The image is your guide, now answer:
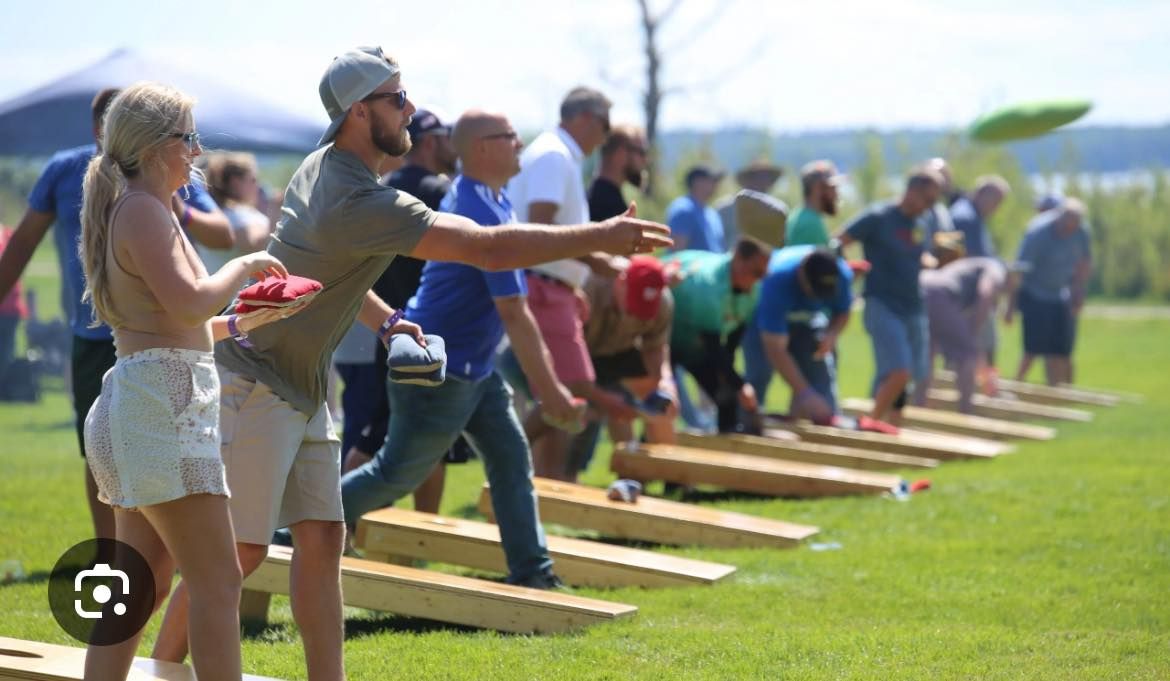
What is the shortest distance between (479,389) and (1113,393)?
1401 cm

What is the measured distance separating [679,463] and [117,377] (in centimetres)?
585

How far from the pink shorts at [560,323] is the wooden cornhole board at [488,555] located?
138 cm

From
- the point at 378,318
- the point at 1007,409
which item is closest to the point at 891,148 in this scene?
the point at 1007,409

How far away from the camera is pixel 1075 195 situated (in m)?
43.8

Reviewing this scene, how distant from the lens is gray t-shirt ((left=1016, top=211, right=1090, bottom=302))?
17984 millimetres

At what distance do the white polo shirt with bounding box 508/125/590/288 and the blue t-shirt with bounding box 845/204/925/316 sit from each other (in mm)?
4978

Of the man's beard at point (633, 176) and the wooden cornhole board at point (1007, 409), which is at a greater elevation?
the man's beard at point (633, 176)

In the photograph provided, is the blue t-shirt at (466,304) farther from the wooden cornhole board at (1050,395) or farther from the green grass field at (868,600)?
the wooden cornhole board at (1050,395)

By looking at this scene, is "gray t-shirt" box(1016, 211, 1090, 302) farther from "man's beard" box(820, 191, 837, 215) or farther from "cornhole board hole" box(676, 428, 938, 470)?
"cornhole board hole" box(676, 428, 938, 470)

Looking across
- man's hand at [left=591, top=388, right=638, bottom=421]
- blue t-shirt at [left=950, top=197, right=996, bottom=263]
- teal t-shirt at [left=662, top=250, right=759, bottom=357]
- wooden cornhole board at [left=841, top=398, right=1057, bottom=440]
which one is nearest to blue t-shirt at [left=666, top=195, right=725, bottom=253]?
wooden cornhole board at [left=841, top=398, right=1057, bottom=440]

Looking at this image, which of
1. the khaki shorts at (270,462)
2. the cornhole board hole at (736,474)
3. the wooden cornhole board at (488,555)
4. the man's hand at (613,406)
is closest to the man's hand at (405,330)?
the khaki shorts at (270,462)

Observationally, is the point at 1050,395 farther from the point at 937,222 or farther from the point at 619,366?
the point at 619,366

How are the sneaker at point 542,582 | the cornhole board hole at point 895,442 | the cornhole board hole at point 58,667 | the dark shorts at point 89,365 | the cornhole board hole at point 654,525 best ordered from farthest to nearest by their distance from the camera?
the cornhole board hole at point 895,442 < the cornhole board hole at point 654,525 < the dark shorts at point 89,365 < the sneaker at point 542,582 < the cornhole board hole at point 58,667

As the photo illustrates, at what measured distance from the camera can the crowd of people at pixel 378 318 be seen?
4.01 meters
